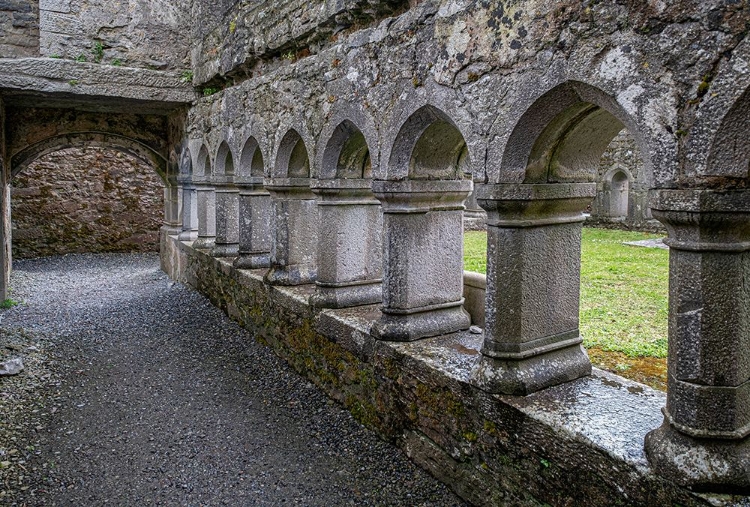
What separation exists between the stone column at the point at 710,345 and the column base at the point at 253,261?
15.3 feet

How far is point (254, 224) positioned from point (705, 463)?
4.98 metres

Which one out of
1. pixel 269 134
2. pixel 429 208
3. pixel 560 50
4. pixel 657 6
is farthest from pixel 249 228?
pixel 657 6

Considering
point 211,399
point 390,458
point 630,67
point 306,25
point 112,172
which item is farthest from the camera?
point 112,172

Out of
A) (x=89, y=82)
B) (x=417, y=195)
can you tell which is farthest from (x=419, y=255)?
(x=89, y=82)

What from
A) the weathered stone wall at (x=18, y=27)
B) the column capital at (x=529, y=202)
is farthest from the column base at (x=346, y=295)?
the weathered stone wall at (x=18, y=27)

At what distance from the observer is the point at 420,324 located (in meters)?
3.83

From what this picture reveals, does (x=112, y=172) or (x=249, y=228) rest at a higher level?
(x=112, y=172)

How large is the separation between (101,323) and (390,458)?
14.7ft

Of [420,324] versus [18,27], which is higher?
[18,27]

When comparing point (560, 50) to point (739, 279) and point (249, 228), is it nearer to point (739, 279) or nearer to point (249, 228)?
point (739, 279)

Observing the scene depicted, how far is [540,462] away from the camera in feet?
8.71

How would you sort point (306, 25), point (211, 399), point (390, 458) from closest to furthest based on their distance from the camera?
1. point (390, 458)
2. point (211, 399)
3. point (306, 25)

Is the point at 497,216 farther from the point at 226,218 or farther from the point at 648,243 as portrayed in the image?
the point at 648,243

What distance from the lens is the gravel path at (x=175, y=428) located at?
3.25 metres
